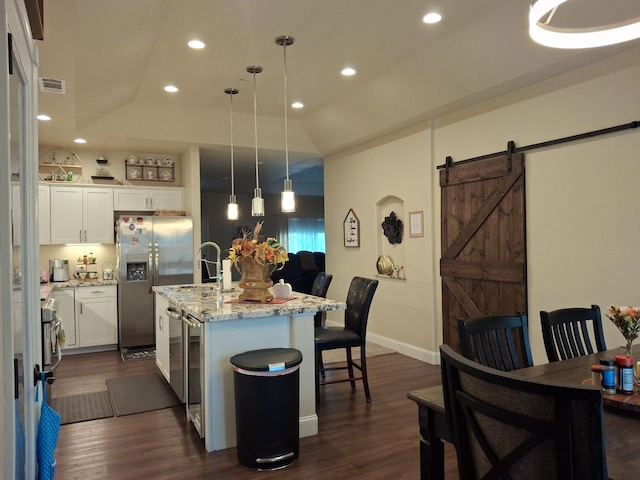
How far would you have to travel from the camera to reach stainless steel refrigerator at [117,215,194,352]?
19.5ft

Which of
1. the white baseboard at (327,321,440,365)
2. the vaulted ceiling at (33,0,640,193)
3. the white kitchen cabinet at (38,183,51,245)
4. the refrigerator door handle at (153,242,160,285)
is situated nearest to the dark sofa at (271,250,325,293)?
the white baseboard at (327,321,440,365)

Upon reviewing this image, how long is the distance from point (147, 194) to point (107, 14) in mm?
3567

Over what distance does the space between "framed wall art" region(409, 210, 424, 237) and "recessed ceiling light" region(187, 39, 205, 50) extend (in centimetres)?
292

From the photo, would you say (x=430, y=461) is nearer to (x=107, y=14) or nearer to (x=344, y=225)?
(x=107, y=14)

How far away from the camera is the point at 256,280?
3422 mm

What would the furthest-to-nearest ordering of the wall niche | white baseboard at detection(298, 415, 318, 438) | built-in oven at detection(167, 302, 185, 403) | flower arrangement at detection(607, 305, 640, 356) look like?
1. the wall niche
2. built-in oven at detection(167, 302, 185, 403)
3. white baseboard at detection(298, 415, 318, 438)
4. flower arrangement at detection(607, 305, 640, 356)

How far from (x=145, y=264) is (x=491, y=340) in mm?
5019

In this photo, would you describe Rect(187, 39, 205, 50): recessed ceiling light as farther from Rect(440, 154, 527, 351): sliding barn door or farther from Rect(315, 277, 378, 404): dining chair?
Rect(440, 154, 527, 351): sliding barn door

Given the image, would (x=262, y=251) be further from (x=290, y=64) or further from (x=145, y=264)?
(x=145, y=264)

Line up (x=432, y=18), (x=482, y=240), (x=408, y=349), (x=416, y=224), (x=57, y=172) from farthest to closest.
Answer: (x=57, y=172), (x=408, y=349), (x=416, y=224), (x=482, y=240), (x=432, y=18)

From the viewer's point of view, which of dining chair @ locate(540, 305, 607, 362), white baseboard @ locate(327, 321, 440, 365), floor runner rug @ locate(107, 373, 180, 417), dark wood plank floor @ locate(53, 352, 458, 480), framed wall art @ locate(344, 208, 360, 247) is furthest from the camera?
framed wall art @ locate(344, 208, 360, 247)

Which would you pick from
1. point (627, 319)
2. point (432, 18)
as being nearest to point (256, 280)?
point (627, 319)

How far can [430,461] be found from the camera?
1.84 metres

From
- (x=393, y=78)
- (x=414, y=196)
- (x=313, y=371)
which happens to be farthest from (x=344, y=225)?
(x=313, y=371)
